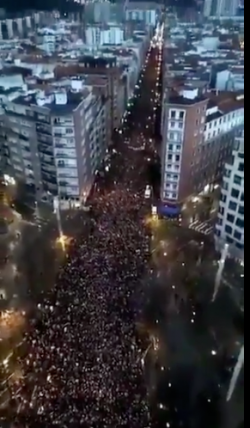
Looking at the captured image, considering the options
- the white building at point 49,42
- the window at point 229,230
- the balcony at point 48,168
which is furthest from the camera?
the white building at point 49,42

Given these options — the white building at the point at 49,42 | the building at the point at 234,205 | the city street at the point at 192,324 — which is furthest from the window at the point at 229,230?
the white building at the point at 49,42

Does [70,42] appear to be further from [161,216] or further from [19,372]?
[19,372]

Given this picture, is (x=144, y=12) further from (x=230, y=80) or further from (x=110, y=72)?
(x=110, y=72)

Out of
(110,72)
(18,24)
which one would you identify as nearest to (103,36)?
(110,72)

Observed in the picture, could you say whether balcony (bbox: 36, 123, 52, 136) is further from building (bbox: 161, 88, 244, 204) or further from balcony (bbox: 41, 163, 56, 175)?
building (bbox: 161, 88, 244, 204)

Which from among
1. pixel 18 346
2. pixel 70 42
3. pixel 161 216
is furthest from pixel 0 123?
pixel 18 346

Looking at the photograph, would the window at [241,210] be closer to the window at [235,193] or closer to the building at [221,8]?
the window at [235,193]
